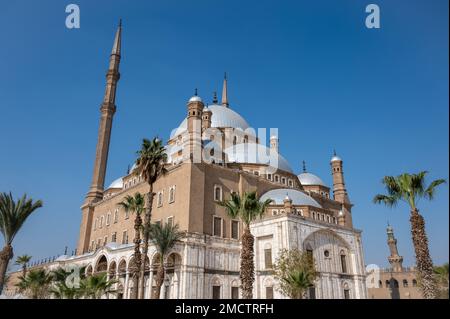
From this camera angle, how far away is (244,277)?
22844 mm

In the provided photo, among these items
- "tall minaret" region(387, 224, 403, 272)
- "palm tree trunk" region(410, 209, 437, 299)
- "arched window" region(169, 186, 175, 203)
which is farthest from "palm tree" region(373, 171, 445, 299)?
"tall minaret" region(387, 224, 403, 272)

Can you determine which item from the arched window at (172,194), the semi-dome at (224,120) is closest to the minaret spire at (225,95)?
the semi-dome at (224,120)

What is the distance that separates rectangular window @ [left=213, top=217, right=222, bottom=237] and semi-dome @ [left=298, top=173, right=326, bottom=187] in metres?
19.2

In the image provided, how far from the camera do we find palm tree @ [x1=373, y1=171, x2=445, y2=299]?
60.2ft

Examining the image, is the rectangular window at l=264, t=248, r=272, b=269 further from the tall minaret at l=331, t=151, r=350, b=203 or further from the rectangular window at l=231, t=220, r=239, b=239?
the tall minaret at l=331, t=151, r=350, b=203

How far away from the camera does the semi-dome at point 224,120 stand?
167 ft

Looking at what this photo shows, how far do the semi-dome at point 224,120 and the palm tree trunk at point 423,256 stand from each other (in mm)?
34017

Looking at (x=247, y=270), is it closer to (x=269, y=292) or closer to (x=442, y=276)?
(x=269, y=292)

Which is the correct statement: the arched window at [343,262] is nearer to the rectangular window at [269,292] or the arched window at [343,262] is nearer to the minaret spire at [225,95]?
the rectangular window at [269,292]

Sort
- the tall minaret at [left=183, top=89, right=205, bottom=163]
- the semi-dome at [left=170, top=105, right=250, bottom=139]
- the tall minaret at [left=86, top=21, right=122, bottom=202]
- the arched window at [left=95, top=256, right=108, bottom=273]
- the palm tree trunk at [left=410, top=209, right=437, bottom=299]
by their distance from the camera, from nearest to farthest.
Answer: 1. the palm tree trunk at [left=410, top=209, right=437, bottom=299]
2. the tall minaret at [left=183, top=89, right=205, bottom=163]
3. the arched window at [left=95, top=256, right=108, bottom=273]
4. the tall minaret at [left=86, top=21, right=122, bottom=202]
5. the semi-dome at [left=170, top=105, right=250, bottom=139]

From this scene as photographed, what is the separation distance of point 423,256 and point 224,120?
35.9 metres
